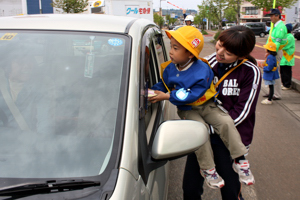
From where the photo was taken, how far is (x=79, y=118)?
1471 mm

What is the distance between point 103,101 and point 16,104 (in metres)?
0.49

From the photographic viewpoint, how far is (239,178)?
2074mm

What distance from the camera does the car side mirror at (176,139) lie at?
4.65ft

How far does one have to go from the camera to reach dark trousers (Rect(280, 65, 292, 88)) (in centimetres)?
718

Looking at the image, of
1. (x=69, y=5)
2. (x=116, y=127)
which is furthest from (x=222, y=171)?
(x=69, y=5)

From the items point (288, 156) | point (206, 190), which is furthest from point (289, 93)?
point (206, 190)

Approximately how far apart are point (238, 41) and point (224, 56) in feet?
0.44

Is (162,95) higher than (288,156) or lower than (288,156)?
higher

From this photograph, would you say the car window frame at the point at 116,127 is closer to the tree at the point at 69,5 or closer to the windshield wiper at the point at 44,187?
the windshield wiper at the point at 44,187

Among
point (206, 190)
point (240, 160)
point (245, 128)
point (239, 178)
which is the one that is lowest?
point (206, 190)

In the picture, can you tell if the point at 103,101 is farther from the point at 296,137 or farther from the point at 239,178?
the point at 296,137

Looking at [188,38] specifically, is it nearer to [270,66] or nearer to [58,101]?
[58,101]

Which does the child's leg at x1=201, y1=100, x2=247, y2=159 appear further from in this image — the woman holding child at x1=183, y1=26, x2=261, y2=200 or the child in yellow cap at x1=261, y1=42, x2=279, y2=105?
the child in yellow cap at x1=261, y1=42, x2=279, y2=105

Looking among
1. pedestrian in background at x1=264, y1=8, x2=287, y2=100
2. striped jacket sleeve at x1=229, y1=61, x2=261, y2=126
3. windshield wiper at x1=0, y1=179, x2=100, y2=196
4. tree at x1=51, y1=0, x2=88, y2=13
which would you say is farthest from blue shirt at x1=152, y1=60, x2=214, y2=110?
tree at x1=51, y1=0, x2=88, y2=13
